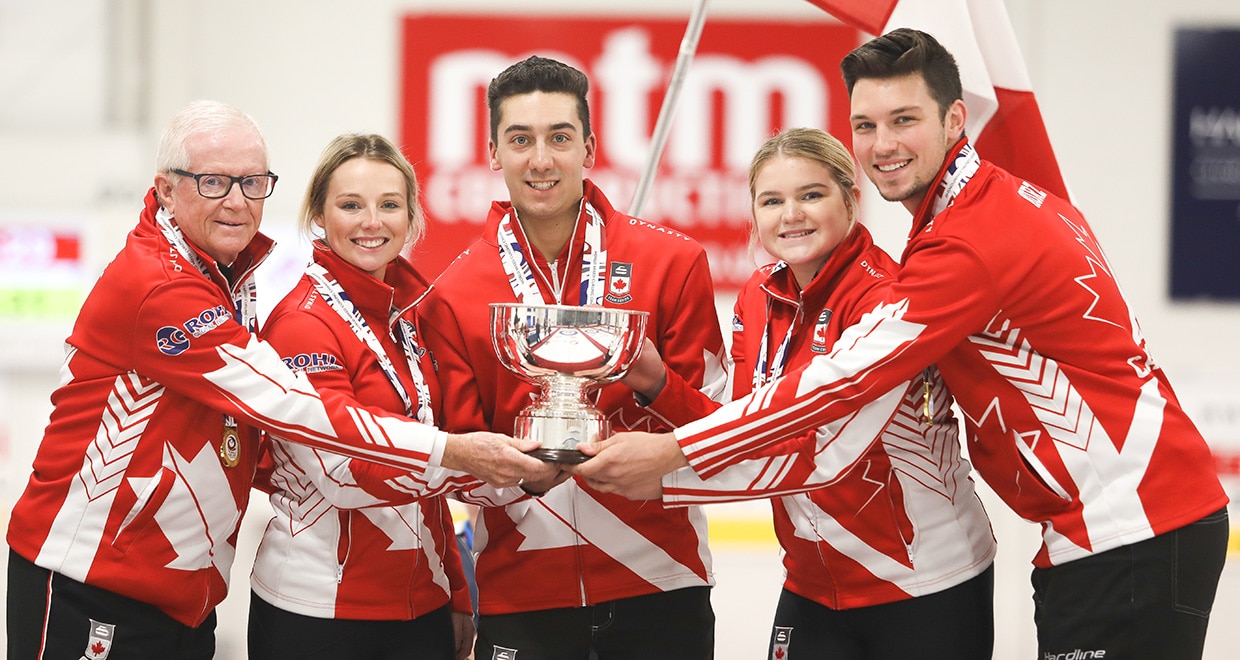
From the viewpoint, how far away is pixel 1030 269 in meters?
1.97

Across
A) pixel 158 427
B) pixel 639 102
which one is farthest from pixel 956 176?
pixel 639 102

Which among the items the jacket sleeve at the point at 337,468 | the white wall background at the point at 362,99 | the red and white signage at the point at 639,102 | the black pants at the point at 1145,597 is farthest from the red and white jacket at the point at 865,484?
the white wall background at the point at 362,99

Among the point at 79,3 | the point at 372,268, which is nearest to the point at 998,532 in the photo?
the point at 372,268

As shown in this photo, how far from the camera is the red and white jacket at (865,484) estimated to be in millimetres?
2141

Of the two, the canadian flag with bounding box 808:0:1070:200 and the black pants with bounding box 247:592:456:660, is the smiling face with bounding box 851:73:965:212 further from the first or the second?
the black pants with bounding box 247:592:456:660

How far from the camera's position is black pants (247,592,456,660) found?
2211mm

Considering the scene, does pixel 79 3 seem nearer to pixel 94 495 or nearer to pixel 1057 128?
pixel 94 495

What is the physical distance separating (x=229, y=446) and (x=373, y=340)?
1.11ft

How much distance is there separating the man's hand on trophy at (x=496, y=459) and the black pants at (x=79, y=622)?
63cm

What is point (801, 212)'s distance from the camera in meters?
2.28

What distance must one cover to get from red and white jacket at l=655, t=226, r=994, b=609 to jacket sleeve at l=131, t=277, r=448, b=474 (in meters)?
0.51

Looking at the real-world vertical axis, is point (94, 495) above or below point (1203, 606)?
above

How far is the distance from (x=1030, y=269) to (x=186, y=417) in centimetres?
156

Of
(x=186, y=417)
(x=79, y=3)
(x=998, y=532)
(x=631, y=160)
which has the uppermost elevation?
(x=79, y=3)
